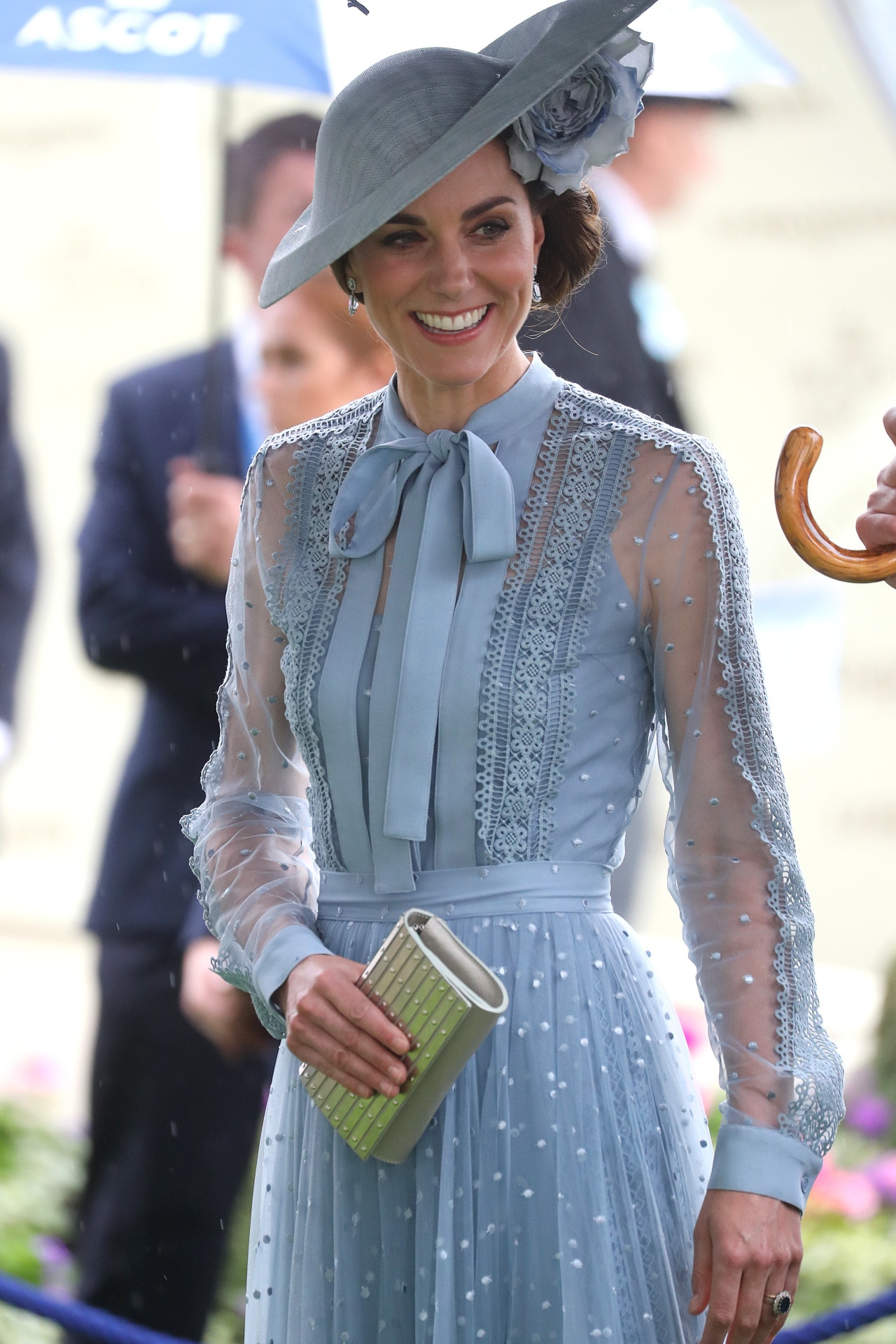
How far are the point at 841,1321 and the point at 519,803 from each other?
2.51 feet

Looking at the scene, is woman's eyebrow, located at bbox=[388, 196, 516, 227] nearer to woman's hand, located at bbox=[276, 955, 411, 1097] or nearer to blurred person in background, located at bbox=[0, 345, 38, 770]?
woman's hand, located at bbox=[276, 955, 411, 1097]

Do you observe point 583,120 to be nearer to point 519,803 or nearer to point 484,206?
point 484,206

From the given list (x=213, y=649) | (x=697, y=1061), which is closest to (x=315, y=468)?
(x=213, y=649)

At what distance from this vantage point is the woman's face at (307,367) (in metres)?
2.95

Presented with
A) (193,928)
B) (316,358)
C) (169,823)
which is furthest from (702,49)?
(193,928)

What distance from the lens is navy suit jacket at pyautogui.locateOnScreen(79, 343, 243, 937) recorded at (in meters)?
2.78

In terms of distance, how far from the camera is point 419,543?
148 cm

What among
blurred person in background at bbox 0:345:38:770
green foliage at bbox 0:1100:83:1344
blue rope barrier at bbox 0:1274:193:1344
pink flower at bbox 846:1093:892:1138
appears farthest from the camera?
pink flower at bbox 846:1093:892:1138

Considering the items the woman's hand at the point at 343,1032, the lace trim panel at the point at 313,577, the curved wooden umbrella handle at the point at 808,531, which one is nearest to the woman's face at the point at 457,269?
the lace trim panel at the point at 313,577

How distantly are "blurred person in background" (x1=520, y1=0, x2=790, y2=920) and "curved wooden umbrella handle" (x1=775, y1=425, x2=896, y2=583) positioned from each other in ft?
2.34

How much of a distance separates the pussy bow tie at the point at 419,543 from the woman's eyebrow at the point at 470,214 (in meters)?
0.20

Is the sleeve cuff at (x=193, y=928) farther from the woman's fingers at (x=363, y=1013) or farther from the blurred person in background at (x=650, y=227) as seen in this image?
the woman's fingers at (x=363, y=1013)

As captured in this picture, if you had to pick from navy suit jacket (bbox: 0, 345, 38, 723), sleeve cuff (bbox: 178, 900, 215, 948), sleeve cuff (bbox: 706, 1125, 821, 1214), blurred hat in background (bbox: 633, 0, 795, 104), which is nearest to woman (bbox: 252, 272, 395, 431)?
navy suit jacket (bbox: 0, 345, 38, 723)

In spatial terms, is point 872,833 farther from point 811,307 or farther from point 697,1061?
point 811,307
